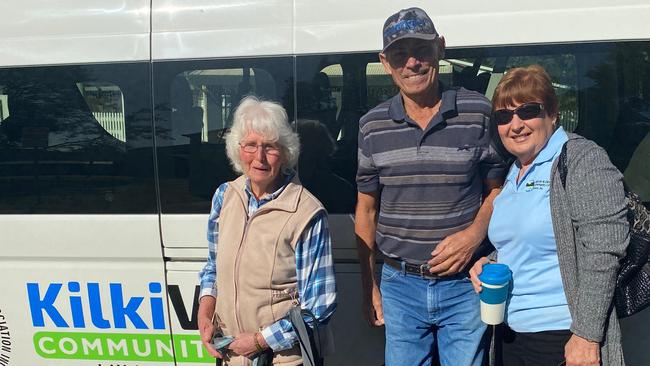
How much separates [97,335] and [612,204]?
2.16 meters

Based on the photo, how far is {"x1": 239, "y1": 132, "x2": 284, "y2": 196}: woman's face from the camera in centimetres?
190

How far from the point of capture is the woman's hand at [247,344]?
75.2 inches

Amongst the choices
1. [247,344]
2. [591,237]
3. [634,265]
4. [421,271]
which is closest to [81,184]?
[247,344]

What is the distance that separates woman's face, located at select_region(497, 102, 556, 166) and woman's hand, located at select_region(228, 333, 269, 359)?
3.26 feet

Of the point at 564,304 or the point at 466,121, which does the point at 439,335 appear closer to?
the point at 564,304

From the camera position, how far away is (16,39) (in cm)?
255

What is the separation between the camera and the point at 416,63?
194 cm

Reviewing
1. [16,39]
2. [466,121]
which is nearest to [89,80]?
[16,39]

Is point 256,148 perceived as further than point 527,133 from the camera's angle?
Yes

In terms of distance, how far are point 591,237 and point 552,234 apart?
0.38ft

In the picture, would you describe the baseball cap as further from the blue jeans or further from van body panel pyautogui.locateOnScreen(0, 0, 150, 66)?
van body panel pyautogui.locateOnScreen(0, 0, 150, 66)

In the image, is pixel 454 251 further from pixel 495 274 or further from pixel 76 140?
pixel 76 140

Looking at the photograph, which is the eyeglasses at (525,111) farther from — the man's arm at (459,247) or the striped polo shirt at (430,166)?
the man's arm at (459,247)

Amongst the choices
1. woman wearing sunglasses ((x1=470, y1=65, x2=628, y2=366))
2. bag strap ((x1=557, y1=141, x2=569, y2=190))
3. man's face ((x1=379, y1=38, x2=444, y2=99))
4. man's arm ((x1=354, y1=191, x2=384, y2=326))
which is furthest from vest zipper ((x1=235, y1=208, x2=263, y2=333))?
bag strap ((x1=557, y1=141, x2=569, y2=190))
